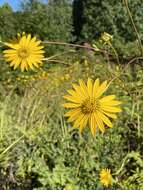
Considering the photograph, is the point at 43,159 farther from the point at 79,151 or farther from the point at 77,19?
the point at 77,19

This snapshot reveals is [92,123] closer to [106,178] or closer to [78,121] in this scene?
[78,121]

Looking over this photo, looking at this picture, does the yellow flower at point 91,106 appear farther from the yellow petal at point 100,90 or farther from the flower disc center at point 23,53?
the flower disc center at point 23,53

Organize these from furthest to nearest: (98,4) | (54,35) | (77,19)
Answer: (77,19) < (98,4) < (54,35)

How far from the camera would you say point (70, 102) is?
3.30ft

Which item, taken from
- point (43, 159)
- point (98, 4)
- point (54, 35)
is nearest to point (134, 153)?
point (43, 159)

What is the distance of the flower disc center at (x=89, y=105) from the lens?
947 millimetres

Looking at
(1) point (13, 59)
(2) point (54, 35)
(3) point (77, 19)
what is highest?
(3) point (77, 19)

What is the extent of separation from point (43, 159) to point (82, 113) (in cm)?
235

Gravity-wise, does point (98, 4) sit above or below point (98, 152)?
above

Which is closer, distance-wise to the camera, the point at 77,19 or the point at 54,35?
the point at 54,35

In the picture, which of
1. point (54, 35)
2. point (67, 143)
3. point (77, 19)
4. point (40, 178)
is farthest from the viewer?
point (77, 19)

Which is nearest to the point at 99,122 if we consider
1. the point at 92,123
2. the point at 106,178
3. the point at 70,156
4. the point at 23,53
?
the point at 92,123

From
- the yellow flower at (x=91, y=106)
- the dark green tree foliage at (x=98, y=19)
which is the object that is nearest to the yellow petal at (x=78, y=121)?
the yellow flower at (x=91, y=106)

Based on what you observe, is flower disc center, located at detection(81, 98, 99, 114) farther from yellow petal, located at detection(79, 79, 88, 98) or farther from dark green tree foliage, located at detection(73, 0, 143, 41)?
dark green tree foliage, located at detection(73, 0, 143, 41)
